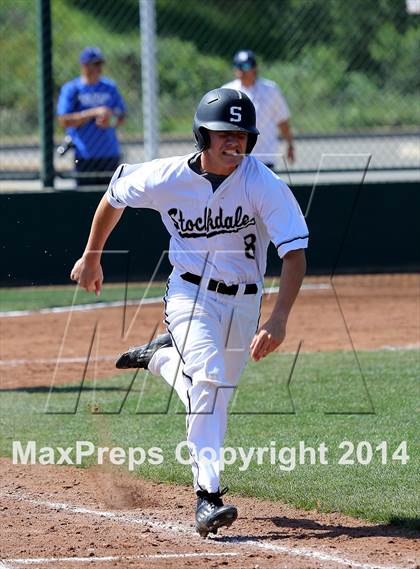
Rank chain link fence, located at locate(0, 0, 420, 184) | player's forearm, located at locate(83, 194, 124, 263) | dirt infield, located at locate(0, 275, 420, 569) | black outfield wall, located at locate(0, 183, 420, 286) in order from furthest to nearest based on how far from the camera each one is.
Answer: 1. chain link fence, located at locate(0, 0, 420, 184)
2. black outfield wall, located at locate(0, 183, 420, 286)
3. player's forearm, located at locate(83, 194, 124, 263)
4. dirt infield, located at locate(0, 275, 420, 569)

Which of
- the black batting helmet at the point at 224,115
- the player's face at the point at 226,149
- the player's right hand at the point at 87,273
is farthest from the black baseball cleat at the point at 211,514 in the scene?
the black batting helmet at the point at 224,115

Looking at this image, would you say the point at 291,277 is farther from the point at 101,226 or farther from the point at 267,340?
the point at 101,226

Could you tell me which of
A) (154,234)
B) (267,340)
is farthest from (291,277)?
(154,234)

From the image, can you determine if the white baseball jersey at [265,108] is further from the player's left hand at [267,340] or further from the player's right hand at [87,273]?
the player's left hand at [267,340]

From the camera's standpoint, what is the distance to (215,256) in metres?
5.16

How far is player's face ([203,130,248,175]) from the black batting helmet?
31 millimetres

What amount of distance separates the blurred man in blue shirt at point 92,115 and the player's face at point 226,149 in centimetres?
782

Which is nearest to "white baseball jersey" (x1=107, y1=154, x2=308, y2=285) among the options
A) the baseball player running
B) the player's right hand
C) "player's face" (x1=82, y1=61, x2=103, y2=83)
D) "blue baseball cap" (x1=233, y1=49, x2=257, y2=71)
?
the baseball player running

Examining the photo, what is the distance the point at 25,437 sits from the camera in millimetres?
6891

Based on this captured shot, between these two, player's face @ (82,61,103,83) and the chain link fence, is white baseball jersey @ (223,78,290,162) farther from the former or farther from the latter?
player's face @ (82,61,103,83)

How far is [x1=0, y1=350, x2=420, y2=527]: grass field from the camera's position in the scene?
18.5 feet

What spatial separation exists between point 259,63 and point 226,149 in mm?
13518

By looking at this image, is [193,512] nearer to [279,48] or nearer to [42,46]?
[42,46]

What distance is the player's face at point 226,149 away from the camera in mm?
5027
